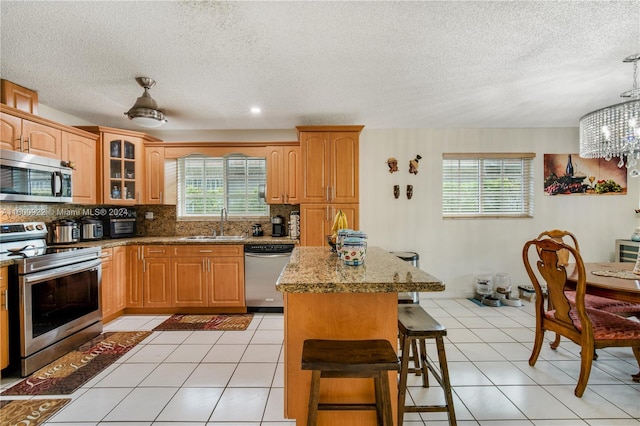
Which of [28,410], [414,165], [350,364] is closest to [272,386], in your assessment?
[350,364]

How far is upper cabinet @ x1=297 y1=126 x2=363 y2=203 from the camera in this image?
3.98 m

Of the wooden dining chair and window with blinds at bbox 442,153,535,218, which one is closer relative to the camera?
the wooden dining chair

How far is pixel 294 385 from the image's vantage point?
1654 mm

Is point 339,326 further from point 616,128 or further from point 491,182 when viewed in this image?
point 491,182

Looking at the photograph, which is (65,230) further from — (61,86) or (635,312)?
(635,312)

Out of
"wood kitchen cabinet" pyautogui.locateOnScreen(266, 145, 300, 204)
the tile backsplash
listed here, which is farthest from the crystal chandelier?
the tile backsplash

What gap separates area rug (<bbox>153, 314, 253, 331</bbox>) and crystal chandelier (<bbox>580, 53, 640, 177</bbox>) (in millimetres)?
3802

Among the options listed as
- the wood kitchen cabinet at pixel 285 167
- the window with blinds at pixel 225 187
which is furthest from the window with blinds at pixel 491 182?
the window with blinds at pixel 225 187

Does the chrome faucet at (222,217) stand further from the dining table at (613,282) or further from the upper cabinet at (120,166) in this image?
the dining table at (613,282)

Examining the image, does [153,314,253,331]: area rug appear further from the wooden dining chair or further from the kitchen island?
the wooden dining chair

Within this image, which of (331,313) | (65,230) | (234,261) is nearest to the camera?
(331,313)

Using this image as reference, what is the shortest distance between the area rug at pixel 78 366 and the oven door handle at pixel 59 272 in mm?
737

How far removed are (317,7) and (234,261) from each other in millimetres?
2944

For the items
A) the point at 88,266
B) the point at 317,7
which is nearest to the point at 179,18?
the point at 317,7
